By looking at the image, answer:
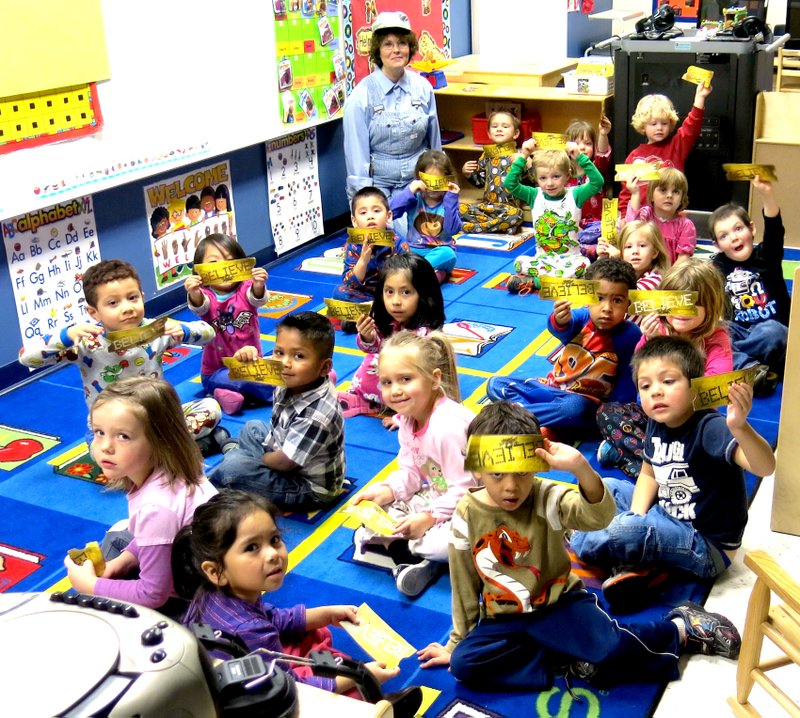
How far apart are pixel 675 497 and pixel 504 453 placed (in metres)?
1.07

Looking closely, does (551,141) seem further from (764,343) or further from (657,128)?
(764,343)

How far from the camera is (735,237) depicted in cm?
448

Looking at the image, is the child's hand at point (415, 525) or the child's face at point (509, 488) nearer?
the child's face at point (509, 488)

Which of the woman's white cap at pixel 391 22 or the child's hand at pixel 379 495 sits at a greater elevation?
the woman's white cap at pixel 391 22

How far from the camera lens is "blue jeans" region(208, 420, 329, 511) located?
3605 millimetres

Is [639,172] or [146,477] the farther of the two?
[639,172]

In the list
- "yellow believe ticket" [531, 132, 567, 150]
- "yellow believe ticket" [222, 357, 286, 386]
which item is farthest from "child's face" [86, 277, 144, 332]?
"yellow believe ticket" [531, 132, 567, 150]

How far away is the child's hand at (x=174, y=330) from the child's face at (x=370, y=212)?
1.71 meters

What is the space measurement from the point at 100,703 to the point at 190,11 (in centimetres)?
516

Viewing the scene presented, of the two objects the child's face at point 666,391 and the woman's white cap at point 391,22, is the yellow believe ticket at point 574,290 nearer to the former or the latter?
the child's face at point 666,391

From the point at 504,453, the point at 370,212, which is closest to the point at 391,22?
the point at 370,212

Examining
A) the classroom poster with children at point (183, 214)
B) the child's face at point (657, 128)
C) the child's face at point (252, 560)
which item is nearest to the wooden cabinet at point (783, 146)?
the child's face at point (657, 128)

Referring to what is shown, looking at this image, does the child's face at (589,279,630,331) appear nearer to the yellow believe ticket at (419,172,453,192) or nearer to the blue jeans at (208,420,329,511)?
the blue jeans at (208,420,329,511)

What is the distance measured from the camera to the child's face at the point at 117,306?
379cm
